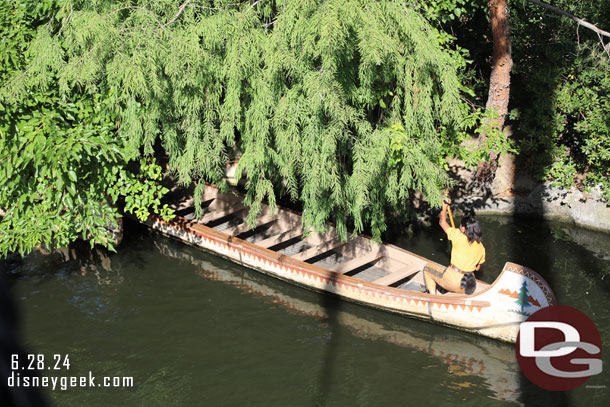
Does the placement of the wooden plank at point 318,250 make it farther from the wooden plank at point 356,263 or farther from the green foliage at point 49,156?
the green foliage at point 49,156

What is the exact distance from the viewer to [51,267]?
11.9 m

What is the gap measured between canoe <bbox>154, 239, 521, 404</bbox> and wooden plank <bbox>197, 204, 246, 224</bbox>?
1206mm

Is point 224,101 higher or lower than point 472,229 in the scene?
higher

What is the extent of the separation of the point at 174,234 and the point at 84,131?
137 inches

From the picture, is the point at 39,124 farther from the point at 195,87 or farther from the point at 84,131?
the point at 195,87

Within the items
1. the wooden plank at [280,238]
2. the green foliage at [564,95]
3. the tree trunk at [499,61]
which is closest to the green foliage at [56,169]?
the wooden plank at [280,238]

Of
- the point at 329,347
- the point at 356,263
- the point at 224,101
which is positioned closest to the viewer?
the point at 329,347

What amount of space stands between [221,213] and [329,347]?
5.03m

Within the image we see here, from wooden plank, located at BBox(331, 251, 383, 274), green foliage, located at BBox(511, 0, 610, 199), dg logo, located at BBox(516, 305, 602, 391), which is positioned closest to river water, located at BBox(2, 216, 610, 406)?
dg logo, located at BBox(516, 305, 602, 391)

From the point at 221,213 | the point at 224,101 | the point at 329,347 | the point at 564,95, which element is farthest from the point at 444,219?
the point at 564,95

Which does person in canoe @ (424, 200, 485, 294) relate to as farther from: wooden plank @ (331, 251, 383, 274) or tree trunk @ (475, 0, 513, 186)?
tree trunk @ (475, 0, 513, 186)

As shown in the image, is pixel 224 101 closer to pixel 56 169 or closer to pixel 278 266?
pixel 56 169

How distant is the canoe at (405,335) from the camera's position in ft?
28.9

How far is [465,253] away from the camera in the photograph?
9.75 m
